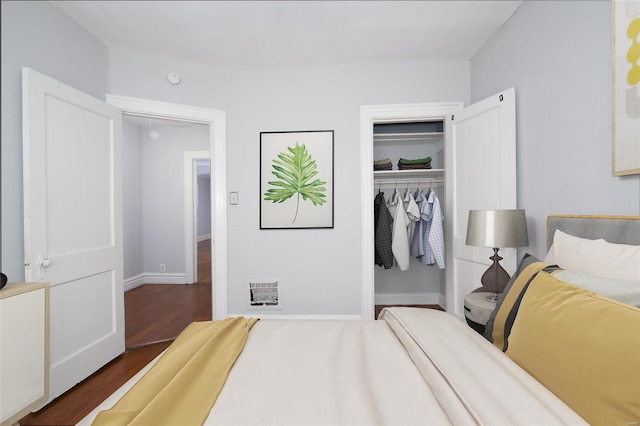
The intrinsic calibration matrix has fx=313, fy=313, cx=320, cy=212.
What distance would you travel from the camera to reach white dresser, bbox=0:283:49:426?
1.48 metres

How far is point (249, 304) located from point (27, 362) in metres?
1.67

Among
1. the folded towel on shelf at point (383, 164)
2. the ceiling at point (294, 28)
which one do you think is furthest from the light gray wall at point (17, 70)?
the folded towel on shelf at point (383, 164)

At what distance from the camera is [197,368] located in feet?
3.52

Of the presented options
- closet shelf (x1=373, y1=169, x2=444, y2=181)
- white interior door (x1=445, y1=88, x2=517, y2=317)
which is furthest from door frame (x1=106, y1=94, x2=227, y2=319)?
white interior door (x1=445, y1=88, x2=517, y2=317)

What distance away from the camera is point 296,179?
303 centimetres

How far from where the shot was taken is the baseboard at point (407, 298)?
3723 millimetres

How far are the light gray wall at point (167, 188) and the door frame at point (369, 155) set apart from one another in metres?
2.89

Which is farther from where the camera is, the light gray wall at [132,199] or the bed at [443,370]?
the light gray wall at [132,199]

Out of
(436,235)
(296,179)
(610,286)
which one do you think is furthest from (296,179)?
(610,286)

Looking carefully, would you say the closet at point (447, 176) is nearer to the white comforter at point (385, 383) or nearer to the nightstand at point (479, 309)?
the nightstand at point (479, 309)

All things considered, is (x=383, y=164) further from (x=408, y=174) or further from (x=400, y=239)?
(x=400, y=239)

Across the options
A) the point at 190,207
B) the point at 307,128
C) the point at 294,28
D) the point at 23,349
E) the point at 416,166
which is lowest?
the point at 23,349

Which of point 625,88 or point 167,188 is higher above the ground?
point 625,88

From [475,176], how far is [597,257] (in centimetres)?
137
